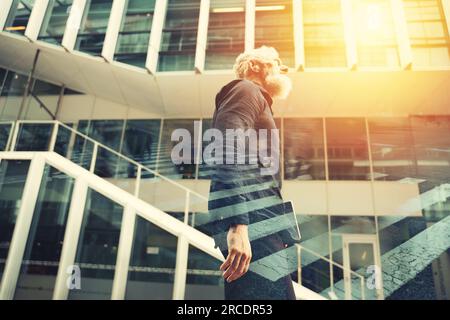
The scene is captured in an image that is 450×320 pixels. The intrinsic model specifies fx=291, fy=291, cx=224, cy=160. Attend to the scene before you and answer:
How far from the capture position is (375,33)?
24.7 feet

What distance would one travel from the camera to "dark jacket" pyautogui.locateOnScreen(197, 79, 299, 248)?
4.01 ft

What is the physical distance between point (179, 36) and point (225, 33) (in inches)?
53.4

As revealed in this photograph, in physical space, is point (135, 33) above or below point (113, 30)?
above

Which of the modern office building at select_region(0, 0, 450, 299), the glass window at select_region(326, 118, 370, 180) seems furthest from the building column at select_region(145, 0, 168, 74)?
the glass window at select_region(326, 118, 370, 180)

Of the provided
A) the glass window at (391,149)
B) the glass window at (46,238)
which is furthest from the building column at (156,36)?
the glass window at (391,149)

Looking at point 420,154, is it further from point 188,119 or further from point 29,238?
point 29,238

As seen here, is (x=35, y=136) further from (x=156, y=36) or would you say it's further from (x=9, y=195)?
(x=156, y=36)

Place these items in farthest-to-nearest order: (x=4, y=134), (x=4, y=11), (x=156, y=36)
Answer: (x=4, y=11) → (x=156, y=36) → (x=4, y=134)

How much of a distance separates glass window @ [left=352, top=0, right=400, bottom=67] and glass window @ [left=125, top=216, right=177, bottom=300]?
6.30 m

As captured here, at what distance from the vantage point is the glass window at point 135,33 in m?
8.20

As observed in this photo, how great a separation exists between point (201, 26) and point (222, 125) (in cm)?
721

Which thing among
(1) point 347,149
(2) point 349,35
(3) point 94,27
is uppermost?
(3) point 94,27

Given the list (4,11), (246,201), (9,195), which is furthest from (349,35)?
(4,11)

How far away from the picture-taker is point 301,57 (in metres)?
7.05
